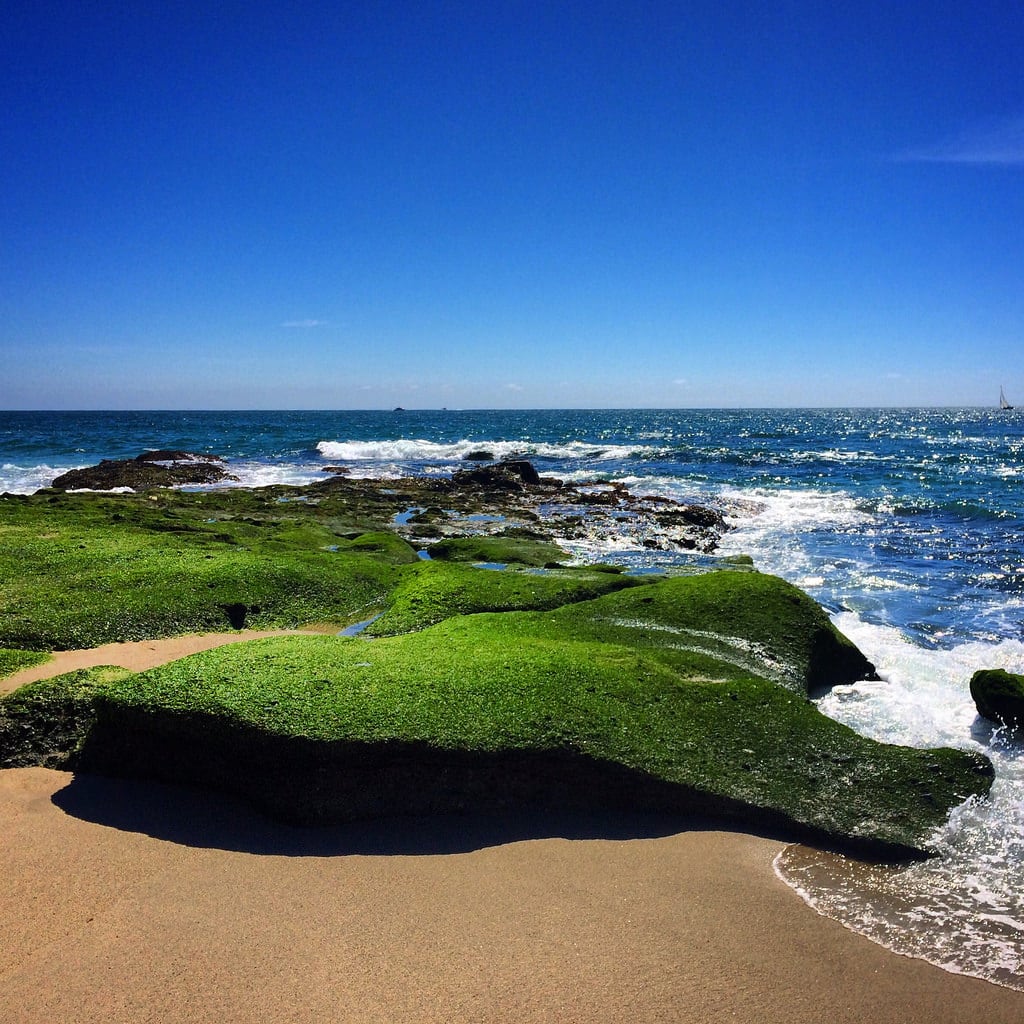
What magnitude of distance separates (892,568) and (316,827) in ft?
59.3

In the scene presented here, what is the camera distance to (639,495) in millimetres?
35406

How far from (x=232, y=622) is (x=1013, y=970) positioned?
1053 cm

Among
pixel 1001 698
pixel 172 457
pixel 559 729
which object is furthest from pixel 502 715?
pixel 172 457

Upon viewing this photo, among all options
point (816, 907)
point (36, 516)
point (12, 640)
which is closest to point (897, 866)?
point (816, 907)

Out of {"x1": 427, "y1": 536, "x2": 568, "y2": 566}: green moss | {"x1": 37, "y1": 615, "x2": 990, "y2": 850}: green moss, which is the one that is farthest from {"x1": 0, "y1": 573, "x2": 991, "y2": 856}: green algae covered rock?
{"x1": 427, "y1": 536, "x2": 568, "y2": 566}: green moss

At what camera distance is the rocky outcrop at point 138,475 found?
3428 cm

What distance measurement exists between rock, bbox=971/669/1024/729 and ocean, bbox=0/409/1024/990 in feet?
0.71

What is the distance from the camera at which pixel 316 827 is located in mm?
5930

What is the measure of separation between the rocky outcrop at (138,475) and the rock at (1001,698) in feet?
117

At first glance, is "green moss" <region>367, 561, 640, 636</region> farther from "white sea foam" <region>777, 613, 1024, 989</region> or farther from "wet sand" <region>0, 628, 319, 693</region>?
"white sea foam" <region>777, 613, 1024, 989</region>

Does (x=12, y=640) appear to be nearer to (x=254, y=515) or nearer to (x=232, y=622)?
(x=232, y=622)

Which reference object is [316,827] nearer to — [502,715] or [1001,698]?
[502,715]

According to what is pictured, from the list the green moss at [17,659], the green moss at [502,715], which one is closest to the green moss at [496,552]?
the green moss at [502,715]

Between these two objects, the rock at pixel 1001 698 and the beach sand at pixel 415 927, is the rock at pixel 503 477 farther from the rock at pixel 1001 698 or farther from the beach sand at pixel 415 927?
the beach sand at pixel 415 927
